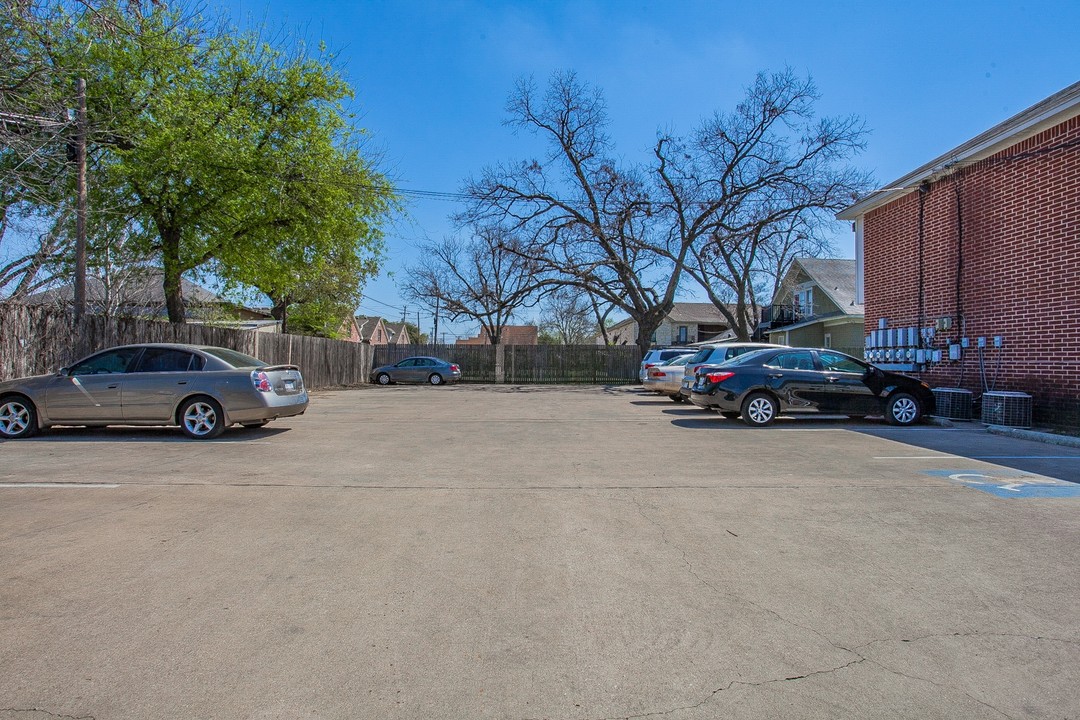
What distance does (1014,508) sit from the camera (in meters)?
5.55

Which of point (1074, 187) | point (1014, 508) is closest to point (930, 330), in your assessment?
point (1074, 187)

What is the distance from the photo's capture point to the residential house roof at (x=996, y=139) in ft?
34.0

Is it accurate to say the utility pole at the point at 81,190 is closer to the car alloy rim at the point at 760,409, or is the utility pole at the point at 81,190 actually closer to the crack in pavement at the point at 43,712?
the crack in pavement at the point at 43,712

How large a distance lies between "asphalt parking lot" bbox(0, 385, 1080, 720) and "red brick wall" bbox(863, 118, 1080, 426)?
4787 millimetres

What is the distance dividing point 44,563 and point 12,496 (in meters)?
2.45

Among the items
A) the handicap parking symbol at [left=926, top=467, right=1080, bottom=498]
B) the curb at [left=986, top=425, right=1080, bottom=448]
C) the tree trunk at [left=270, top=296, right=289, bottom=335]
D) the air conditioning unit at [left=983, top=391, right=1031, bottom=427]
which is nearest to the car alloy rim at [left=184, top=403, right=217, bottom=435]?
the handicap parking symbol at [left=926, top=467, right=1080, bottom=498]

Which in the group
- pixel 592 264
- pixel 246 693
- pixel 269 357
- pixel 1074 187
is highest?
pixel 592 264

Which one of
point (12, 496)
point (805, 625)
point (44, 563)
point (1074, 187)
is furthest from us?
point (1074, 187)

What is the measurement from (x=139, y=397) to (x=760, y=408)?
1058 centimetres

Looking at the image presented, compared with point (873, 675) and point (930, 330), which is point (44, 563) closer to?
point (873, 675)

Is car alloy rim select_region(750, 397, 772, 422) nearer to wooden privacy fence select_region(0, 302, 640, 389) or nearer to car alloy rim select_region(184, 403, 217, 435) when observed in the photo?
car alloy rim select_region(184, 403, 217, 435)

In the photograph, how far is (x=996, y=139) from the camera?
11734 millimetres

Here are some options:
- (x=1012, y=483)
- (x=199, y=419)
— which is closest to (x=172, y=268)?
(x=199, y=419)

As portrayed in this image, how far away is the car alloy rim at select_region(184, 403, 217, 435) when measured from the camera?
9.37 m
